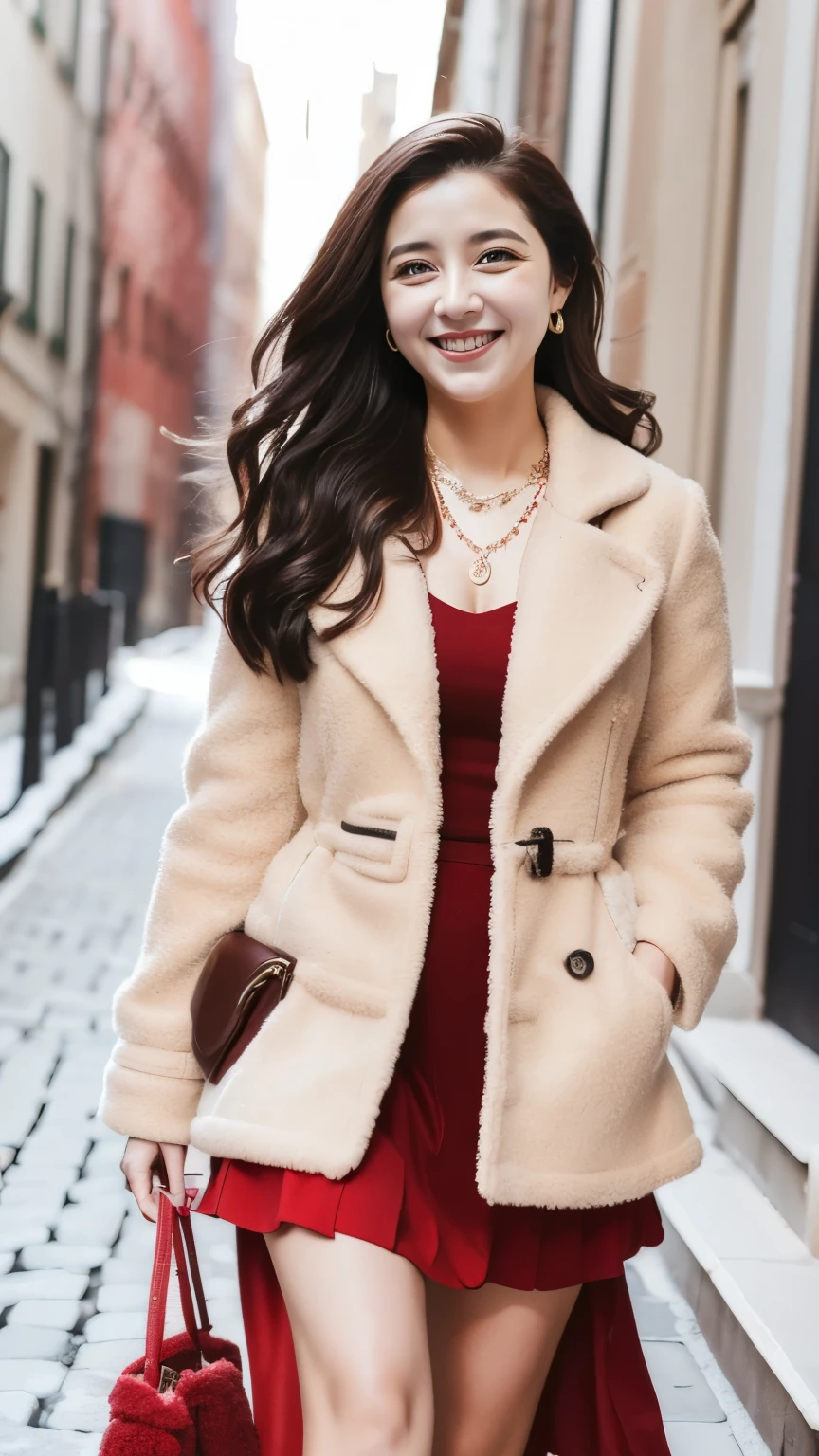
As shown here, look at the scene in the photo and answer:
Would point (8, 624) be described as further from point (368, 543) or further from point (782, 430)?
point (368, 543)

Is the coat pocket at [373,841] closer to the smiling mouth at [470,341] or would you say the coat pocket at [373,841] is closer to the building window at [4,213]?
the smiling mouth at [470,341]

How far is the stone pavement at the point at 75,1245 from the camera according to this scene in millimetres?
3082

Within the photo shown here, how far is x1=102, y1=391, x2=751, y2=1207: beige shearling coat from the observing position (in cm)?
191

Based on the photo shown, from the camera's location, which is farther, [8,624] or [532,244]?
[8,624]

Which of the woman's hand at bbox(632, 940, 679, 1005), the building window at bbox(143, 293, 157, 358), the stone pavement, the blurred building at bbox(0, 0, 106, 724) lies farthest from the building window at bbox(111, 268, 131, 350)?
the woman's hand at bbox(632, 940, 679, 1005)

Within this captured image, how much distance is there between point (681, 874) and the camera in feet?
6.89

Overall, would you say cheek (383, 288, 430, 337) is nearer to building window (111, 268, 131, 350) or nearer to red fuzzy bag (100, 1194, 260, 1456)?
red fuzzy bag (100, 1194, 260, 1456)

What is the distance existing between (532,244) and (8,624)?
805 centimetres

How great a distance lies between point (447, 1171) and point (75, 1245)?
222 cm

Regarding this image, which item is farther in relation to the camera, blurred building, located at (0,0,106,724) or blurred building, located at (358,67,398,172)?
blurred building, located at (0,0,106,724)

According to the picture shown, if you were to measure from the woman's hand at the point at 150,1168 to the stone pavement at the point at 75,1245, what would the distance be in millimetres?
1108

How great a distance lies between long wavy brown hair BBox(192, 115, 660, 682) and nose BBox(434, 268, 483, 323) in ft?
0.51

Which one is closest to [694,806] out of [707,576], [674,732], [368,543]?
[674,732]

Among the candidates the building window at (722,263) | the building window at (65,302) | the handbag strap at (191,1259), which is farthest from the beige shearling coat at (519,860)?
the building window at (65,302)
